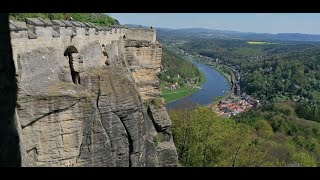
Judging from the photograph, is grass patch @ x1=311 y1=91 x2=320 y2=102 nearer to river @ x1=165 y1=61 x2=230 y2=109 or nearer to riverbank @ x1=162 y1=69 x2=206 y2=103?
river @ x1=165 y1=61 x2=230 y2=109

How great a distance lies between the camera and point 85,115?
11.5 m

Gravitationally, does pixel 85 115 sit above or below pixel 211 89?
above

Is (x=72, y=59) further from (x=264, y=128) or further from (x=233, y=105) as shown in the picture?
(x=233, y=105)

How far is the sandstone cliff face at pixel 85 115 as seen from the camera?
31.5 feet

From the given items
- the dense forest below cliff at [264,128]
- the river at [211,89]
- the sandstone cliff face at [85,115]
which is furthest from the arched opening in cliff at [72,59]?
the river at [211,89]

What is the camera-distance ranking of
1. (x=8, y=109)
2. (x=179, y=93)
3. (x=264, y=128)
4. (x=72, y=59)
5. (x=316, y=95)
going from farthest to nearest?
1. (x=316, y=95)
2. (x=179, y=93)
3. (x=264, y=128)
4. (x=72, y=59)
5. (x=8, y=109)

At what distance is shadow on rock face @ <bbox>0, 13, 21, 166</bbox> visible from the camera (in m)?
2.02

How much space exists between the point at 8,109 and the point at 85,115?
9.49 metres

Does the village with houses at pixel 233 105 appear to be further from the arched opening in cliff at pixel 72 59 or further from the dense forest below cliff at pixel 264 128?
the arched opening in cliff at pixel 72 59

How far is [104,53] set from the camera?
16.2m

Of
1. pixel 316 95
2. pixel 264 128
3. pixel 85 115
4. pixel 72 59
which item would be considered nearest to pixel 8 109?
pixel 85 115

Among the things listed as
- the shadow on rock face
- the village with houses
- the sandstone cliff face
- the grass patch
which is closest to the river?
the village with houses

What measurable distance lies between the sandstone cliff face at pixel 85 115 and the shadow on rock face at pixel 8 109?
5519 millimetres
